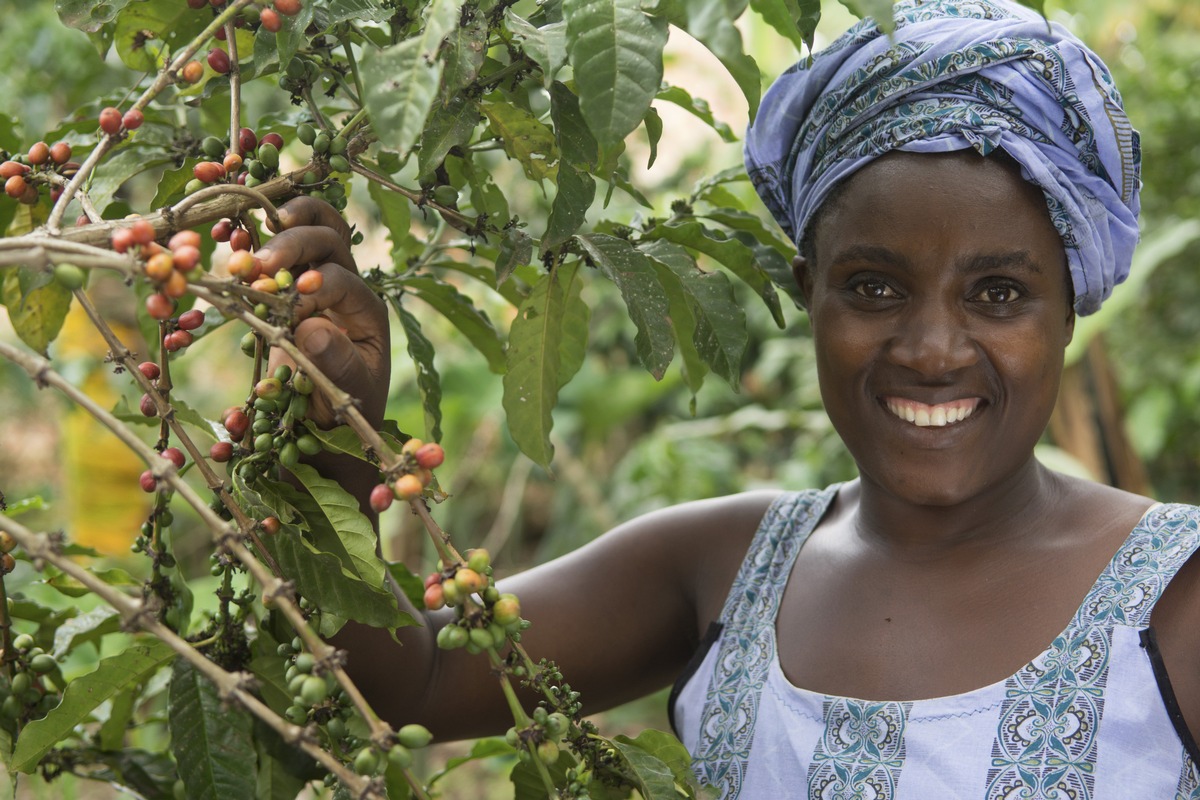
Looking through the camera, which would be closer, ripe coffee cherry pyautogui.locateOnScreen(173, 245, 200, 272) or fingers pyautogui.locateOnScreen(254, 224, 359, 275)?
ripe coffee cherry pyautogui.locateOnScreen(173, 245, 200, 272)

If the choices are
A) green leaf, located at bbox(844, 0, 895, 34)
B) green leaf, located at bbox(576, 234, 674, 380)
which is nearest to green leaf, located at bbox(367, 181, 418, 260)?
green leaf, located at bbox(576, 234, 674, 380)

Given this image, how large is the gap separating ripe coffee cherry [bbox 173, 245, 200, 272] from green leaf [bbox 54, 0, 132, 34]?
1.64 ft

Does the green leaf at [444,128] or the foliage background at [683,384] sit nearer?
the green leaf at [444,128]

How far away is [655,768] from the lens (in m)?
1.18

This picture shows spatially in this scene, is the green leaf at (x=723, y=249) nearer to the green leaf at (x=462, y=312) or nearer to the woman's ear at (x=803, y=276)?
the woman's ear at (x=803, y=276)

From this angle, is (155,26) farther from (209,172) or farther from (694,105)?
(694,105)

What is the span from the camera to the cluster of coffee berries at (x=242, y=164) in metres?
1.16

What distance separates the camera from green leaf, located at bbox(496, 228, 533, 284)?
4.33 ft

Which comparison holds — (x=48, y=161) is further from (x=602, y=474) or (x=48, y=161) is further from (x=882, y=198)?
(x=602, y=474)

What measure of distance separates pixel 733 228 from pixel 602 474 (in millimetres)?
4480

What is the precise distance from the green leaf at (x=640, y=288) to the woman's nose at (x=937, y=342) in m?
0.36

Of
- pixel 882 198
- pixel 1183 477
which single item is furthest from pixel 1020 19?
pixel 1183 477

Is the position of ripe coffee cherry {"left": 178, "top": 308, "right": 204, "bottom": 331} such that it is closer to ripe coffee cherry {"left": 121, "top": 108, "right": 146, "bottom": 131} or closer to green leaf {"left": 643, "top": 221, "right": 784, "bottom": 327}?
ripe coffee cherry {"left": 121, "top": 108, "right": 146, "bottom": 131}

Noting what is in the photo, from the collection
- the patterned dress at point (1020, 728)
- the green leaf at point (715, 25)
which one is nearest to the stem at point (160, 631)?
the green leaf at point (715, 25)
